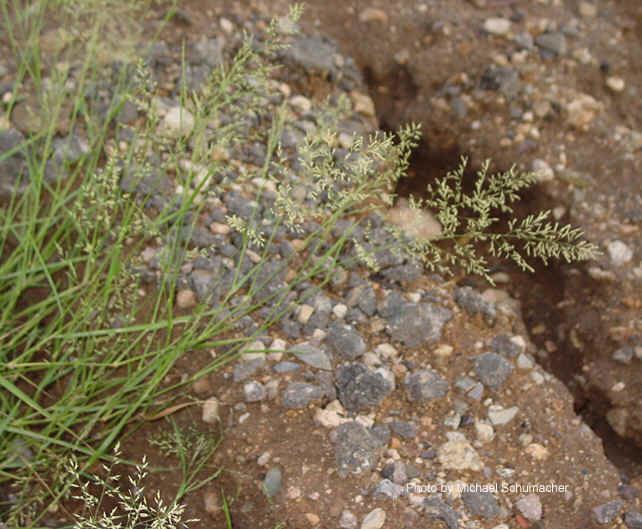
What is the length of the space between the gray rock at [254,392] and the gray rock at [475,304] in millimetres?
607

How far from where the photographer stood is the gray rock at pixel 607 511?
81.8 inches

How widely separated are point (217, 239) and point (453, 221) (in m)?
0.69

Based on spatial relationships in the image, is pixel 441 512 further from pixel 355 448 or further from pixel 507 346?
pixel 507 346

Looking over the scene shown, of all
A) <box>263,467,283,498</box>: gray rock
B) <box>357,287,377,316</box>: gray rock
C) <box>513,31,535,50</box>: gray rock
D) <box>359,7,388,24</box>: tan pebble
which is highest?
<box>513,31,535,50</box>: gray rock

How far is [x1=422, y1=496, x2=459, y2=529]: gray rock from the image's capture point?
2006 millimetres

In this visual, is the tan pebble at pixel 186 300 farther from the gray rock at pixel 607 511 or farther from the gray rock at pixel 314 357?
the gray rock at pixel 607 511

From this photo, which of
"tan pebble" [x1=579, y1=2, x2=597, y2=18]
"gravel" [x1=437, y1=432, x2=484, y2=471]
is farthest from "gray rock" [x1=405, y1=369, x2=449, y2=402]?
"tan pebble" [x1=579, y1=2, x2=597, y2=18]

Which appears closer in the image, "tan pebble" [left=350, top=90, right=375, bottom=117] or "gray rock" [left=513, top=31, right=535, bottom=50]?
"tan pebble" [left=350, top=90, right=375, bottom=117]

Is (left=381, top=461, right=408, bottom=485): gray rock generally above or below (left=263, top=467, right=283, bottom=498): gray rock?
above

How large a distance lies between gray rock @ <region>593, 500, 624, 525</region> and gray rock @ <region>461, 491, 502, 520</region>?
0.23m

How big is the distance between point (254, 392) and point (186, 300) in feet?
1.07

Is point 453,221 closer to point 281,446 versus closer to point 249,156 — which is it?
point 281,446

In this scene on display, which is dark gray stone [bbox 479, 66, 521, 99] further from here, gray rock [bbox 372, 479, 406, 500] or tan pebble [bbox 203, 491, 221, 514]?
tan pebble [bbox 203, 491, 221, 514]

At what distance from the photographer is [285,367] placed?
7.28ft
